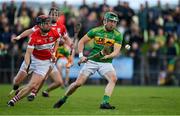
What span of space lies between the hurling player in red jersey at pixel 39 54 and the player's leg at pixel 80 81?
1.04m

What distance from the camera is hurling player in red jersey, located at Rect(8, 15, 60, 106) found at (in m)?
17.4

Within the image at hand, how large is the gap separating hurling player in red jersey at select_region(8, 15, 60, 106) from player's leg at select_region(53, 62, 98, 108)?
1039mm

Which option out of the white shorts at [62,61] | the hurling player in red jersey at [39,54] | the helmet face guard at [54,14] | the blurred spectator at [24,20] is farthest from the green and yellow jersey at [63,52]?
the blurred spectator at [24,20]

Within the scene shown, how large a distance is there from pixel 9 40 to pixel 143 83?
21.3ft

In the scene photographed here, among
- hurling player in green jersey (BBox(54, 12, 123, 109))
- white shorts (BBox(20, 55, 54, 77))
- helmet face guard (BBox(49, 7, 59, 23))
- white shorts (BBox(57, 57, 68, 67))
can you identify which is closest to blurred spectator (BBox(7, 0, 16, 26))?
white shorts (BBox(57, 57, 68, 67))

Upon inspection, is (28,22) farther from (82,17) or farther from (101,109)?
(101,109)

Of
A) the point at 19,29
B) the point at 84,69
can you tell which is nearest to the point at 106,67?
the point at 84,69

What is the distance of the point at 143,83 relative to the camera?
32.1m

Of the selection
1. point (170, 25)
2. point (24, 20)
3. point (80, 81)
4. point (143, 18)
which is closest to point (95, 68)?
point (80, 81)

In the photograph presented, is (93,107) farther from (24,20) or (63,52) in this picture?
(24,20)

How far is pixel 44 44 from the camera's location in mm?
18344

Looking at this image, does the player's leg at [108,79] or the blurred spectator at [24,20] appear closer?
the player's leg at [108,79]

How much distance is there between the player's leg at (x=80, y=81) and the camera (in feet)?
55.2

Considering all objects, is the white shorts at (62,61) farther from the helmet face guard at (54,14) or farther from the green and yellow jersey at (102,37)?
the green and yellow jersey at (102,37)
